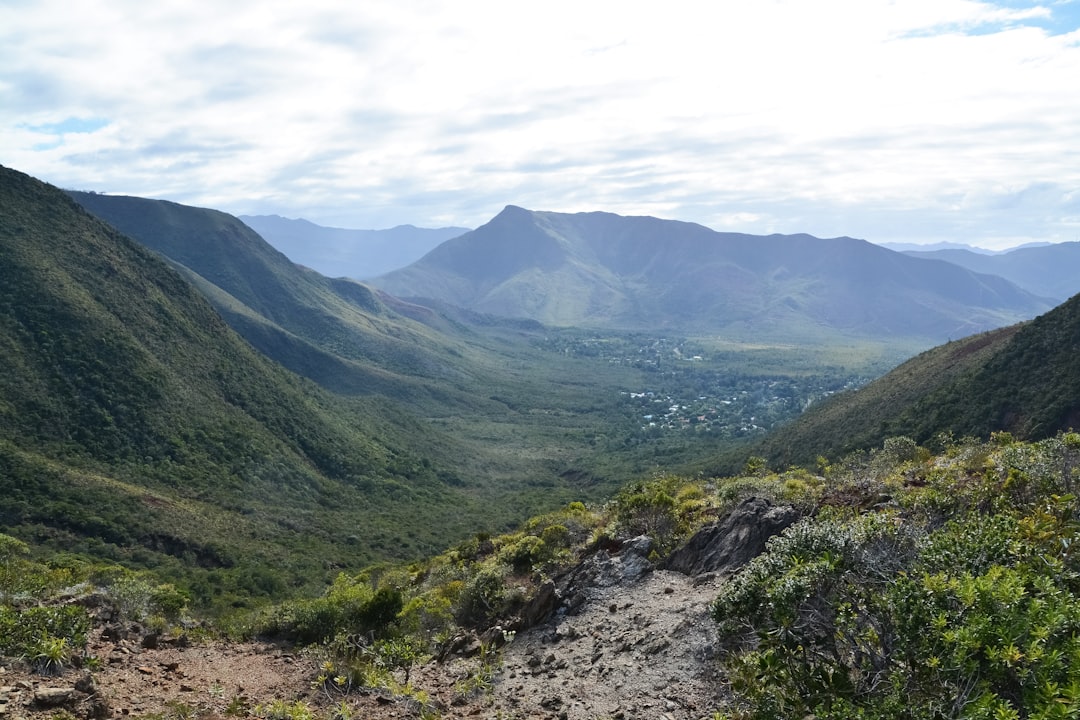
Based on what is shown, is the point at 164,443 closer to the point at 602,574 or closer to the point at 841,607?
the point at 602,574

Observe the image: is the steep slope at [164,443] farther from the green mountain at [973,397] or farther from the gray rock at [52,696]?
the green mountain at [973,397]

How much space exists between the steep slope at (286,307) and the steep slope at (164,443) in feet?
122

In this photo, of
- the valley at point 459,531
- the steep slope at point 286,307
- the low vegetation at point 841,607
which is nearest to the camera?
the low vegetation at point 841,607

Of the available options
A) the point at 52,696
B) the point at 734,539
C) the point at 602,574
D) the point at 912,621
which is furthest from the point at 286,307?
the point at 912,621

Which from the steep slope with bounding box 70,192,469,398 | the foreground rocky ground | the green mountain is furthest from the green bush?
the steep slope with bounding box 70,192,469,398

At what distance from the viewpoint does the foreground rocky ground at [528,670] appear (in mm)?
10703

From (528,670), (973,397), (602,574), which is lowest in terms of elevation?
(528,670)

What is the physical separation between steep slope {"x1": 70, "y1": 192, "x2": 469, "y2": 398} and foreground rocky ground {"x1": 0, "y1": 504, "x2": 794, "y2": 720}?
317ft

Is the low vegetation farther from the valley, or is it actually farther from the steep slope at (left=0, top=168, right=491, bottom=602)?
the steep slope at (left=0, top=168, right=491, bottom=602)

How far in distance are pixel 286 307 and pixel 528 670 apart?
143 meters

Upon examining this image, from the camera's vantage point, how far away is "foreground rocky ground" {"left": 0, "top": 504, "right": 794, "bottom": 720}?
1070cm

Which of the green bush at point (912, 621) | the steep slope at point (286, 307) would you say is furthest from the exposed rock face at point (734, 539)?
the steep slope at point (286, 307)

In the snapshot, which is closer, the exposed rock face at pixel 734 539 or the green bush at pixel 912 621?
the green bush at pixel 912 621

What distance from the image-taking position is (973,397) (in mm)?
45781
